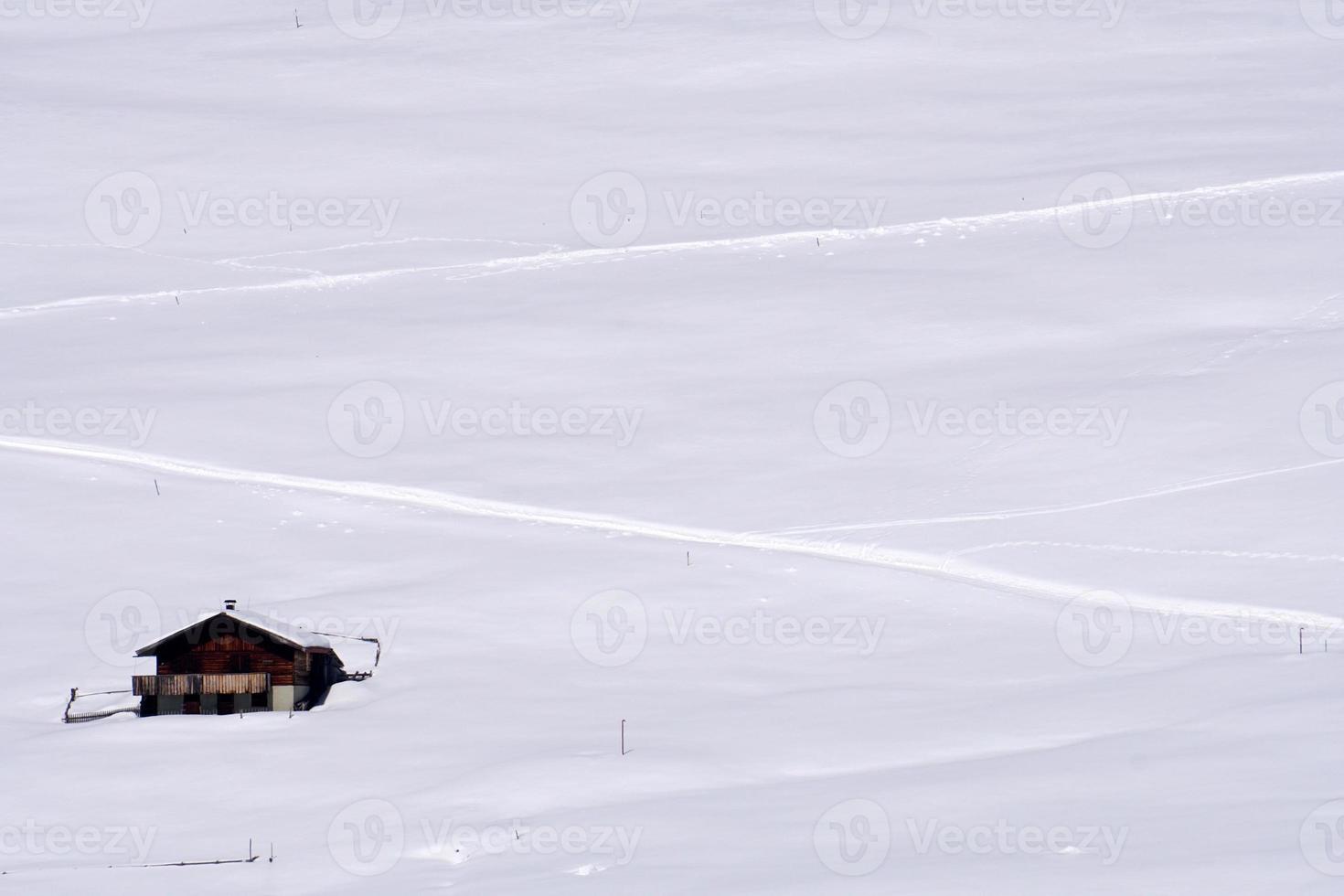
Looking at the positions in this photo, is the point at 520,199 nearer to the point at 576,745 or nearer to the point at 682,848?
the point at 576,745

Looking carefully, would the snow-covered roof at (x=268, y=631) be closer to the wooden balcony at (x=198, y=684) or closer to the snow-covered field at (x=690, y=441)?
the wooden balcony at (x=198, y=684)

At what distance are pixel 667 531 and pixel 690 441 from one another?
14.1 ft

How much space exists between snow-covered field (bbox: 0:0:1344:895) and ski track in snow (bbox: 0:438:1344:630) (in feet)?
0.44

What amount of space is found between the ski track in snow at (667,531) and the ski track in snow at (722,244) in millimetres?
9177

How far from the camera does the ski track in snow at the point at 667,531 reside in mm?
23844

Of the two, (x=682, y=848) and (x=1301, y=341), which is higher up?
(x=1301, y=341)

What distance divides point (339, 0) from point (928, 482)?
1619 inches

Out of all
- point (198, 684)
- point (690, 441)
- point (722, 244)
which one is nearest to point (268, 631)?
point (198, 684)

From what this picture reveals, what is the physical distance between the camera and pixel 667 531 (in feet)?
93.0

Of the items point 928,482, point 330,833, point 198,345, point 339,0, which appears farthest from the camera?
point 339,0

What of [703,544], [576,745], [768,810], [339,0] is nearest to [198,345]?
[703,544]

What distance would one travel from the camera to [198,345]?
38.4 metres

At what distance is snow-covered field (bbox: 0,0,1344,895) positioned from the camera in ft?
57.6

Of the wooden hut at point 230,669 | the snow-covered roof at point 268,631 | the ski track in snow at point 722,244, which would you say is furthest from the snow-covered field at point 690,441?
the snow-covered roof at point 268,631
